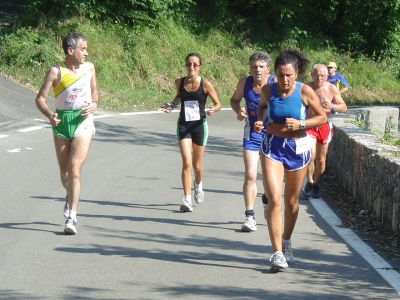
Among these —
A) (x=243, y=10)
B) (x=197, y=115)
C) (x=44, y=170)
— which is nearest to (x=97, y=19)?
(x=243, y=10)

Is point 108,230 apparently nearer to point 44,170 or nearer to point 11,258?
point 11,258

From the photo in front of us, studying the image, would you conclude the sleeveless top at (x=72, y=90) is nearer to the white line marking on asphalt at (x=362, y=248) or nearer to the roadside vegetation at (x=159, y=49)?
the white line marking on asphalt at (x=362, y=248)

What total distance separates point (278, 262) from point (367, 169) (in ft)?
10.8

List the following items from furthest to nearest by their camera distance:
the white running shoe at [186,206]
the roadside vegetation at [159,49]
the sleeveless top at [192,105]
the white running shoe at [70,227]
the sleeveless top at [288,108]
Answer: the roadside vegetation at [159,49]
the sleeveless top at [192,105]
the white running shoe at [186,206]
the white running shoe at [70,227]
the sleeveless top at [288,108]

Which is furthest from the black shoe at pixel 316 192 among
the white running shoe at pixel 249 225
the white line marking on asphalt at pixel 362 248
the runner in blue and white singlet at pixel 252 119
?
the white running shoe at pixel 249 225

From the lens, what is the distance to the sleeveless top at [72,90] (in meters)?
7.91

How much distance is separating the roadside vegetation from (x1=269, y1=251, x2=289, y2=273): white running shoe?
16232mm

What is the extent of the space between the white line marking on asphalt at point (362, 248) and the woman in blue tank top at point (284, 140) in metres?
0.84

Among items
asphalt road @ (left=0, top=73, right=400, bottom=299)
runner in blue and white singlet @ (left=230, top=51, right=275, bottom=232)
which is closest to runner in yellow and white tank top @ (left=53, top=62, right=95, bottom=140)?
asphalt road @ (left=0, top=73, right=400, bottom=299)

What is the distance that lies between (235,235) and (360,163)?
2.53 metres

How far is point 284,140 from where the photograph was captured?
21.8 ft

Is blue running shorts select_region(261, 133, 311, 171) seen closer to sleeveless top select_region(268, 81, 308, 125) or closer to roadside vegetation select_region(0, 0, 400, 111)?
sleeveless top select_region(268, 81, 308, 125)

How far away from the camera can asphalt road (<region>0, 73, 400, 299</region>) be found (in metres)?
6.04

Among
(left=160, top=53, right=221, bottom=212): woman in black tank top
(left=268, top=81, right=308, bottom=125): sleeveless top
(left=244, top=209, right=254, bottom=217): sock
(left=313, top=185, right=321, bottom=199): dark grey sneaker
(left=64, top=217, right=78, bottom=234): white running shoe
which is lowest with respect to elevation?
(left=313, top=185, right=321, bottom=199): dark grey sneaker
